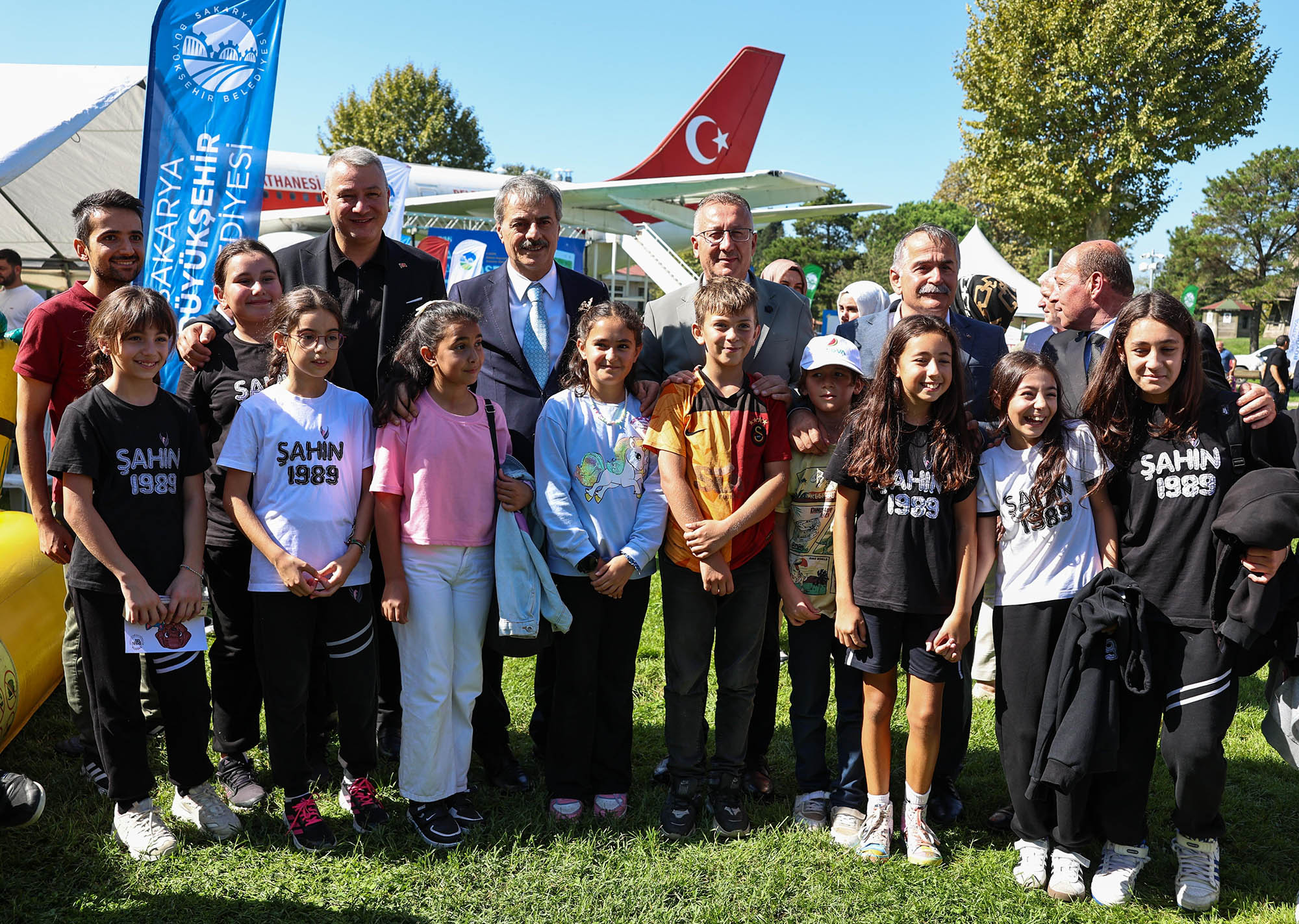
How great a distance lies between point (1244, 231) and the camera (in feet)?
222

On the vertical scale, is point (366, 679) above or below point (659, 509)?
below

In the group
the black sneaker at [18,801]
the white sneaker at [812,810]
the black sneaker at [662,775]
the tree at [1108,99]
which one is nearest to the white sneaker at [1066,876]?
the white sneaker at [812,810]

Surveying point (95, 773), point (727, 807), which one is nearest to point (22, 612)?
point (95, 773)

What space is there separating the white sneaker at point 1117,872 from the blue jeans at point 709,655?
3.97ft

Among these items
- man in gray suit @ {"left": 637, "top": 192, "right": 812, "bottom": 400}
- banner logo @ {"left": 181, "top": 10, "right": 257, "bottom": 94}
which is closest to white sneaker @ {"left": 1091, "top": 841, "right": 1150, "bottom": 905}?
man in gray suit @ {"left": 637, "top": 192, "right": 812, "bottom": 400}

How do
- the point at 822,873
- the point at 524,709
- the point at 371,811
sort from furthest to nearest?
the point at 524,709, the point at 371,811, the point at 822,873

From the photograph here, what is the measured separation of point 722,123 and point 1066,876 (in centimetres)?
2530

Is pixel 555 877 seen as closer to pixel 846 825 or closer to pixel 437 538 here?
pixel 846 825

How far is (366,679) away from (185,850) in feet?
2.55

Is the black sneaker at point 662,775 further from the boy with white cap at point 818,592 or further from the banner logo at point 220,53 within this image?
the banner logo at point 220,53

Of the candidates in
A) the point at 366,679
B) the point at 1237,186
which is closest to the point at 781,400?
the point at 366,679

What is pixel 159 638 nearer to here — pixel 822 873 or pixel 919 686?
pixel 822 873

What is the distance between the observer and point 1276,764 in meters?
3.93

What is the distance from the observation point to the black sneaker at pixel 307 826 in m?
3.01
